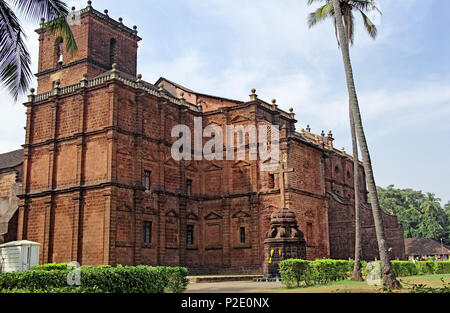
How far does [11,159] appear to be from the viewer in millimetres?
43031

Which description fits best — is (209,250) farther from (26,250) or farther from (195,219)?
(26,250)

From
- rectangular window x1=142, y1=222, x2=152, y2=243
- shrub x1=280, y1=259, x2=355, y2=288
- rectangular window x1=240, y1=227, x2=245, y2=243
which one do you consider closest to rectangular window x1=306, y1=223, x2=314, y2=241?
rectangular window x1=240, y1=227, x2=245, y2=243

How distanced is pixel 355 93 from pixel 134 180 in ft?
56.0

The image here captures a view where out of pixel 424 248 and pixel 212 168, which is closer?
pixel 212 168

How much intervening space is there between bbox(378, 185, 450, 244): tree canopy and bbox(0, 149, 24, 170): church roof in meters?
52.6

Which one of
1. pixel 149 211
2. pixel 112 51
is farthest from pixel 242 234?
pixel 112 51

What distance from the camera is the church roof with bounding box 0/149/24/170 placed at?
40.5 meters

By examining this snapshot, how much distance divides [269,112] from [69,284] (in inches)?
1090

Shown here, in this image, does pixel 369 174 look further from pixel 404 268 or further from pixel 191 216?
pixel 191 216

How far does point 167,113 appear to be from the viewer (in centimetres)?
3447

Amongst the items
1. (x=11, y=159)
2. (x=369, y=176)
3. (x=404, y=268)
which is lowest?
(x=404, y=268)

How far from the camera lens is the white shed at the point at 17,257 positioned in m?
24.3
